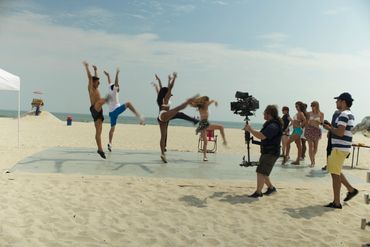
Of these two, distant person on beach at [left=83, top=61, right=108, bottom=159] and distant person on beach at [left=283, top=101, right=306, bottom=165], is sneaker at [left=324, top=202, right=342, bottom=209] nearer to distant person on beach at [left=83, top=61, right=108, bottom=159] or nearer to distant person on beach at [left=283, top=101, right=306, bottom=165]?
distant person on beach at [left=283, top=101, right=306, bottom=165]

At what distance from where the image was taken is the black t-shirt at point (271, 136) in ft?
20.7

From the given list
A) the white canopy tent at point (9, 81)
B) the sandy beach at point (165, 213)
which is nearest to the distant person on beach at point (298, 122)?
the sandy beach at point (165, 213)

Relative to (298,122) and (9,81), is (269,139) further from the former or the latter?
(9,81)

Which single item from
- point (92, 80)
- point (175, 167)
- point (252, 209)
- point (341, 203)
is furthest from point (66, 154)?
point (341, 203)

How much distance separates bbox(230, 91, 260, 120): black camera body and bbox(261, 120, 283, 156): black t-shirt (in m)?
0.71

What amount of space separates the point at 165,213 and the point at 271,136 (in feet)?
7.30

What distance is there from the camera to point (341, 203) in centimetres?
659

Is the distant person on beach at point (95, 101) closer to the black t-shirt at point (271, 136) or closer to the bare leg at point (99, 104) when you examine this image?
the bare leg at point (99, 104)

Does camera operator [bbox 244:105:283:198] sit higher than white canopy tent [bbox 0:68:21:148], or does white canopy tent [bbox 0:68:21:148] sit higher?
white canopy tent [bbox 0:68:21:148]

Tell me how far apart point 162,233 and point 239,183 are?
10.1ft

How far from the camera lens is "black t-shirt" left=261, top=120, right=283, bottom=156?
20.7 feet

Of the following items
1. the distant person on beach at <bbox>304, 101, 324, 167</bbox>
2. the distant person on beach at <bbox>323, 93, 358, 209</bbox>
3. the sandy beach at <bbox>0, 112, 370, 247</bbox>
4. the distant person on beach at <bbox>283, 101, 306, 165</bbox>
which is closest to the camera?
the sandy beach at <bbox>0, 112, 370, 247</bbox>

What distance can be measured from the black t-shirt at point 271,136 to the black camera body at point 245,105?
71cm

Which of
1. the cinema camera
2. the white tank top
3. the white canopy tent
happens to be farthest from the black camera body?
the white canopy tent
